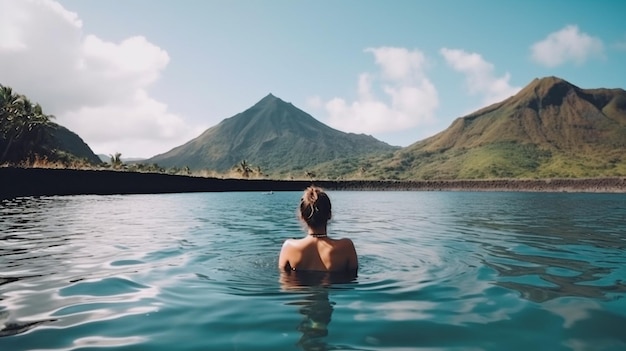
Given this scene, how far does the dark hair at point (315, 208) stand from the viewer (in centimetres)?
528

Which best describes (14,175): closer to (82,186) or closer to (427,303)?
(82,186)

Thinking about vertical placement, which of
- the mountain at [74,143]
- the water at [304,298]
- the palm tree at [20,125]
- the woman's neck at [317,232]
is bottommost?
the water at [304,298]

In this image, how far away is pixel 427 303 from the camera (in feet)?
15.4

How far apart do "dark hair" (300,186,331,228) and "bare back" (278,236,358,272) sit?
27 centimetres

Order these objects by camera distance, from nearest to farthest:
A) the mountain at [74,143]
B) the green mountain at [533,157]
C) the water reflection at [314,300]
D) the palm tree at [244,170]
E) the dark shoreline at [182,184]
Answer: the water reflection at [314,300], the dark shoreline at [182,184], the palm tree at [244,170], the green mountain at [533,157], the mountain at [74,143]

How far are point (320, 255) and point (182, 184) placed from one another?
42.5m

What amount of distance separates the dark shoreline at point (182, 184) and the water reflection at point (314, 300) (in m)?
28.9

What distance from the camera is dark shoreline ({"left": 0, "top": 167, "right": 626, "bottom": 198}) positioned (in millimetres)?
29328

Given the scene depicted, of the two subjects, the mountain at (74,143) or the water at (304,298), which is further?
the mountain at (74,143)

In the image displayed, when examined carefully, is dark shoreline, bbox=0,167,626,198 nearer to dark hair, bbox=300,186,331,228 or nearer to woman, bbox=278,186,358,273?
woman, bbox=278,186,358,273

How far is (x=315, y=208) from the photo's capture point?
17.4 ft

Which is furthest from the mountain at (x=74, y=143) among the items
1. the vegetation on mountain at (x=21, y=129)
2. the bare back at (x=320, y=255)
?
the bare back at (x=320, y=255)

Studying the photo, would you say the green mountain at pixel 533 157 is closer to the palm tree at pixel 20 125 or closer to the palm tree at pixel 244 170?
the palm tree at pixel 244 170

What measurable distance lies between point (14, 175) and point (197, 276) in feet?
93.0
